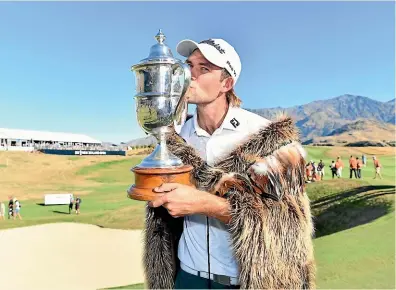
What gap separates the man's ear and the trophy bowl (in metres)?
0.28

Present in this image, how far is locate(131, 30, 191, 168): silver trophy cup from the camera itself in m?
1.48

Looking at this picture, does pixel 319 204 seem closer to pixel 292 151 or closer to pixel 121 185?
pixel 292 151

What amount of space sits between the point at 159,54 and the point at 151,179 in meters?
0.49

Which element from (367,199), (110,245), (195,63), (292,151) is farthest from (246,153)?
(110,245)

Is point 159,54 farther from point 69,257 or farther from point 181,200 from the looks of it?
point 69,257

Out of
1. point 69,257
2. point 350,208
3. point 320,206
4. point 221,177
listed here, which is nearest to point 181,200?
point 221,177

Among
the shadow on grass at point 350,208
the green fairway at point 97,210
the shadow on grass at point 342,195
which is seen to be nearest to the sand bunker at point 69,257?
the green fairway at point 97,210

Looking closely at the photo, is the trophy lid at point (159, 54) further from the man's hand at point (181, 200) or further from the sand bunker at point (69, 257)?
the sand bunker at point (69, 257)

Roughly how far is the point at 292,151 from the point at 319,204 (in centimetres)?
1044

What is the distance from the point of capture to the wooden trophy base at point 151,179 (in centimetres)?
140

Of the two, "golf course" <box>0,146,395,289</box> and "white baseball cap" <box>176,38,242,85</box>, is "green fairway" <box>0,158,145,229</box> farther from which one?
"white baseball cap" <box>176,38,242,85</box>

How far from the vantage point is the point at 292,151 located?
5.22 ft

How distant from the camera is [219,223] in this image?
1.76 meters

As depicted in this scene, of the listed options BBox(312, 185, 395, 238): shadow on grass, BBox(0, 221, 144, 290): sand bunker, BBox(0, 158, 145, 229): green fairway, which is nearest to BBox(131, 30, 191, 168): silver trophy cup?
BBox(0, 221, 144, 290): sand bunker
